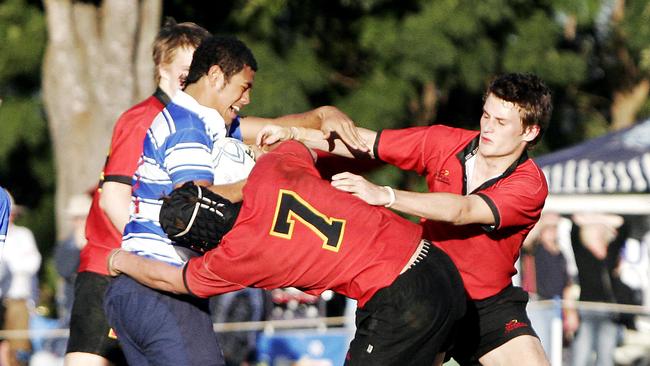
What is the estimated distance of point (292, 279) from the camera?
4.92 meters

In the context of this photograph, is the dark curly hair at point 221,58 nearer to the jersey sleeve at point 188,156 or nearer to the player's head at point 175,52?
the jersey sleeve at point 188,156

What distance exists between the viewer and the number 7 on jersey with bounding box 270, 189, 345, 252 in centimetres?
477

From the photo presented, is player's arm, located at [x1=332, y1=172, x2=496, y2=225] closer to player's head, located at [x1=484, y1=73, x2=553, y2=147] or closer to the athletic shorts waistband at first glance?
the athletic shorts waistband

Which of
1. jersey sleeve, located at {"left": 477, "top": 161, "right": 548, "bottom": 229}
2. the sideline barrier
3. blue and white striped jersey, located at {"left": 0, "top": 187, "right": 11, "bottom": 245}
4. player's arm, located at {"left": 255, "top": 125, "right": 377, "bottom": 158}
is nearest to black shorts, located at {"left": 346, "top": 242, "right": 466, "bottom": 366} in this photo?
jersey sleeve, located at {"left": 477, "top": 161, "right": 548, "bottom": 229}

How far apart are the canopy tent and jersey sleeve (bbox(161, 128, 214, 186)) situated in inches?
273

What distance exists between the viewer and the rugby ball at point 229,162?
5234mm

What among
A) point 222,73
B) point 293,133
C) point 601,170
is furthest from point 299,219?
point 601,170

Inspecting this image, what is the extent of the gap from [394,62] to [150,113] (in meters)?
10.6

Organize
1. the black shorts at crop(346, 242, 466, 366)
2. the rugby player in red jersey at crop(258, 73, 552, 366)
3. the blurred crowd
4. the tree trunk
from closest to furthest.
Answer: the black shorts at crop(346, 242, 466, 366) → the rugby player in red jersey at crop(258, 73, 552, 366) → the blurred crowd → the tree trunk

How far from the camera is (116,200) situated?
19.3 ft

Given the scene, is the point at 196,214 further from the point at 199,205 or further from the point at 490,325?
the point at 490,325

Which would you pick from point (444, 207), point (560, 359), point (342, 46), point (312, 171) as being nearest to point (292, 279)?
point (312, 171)

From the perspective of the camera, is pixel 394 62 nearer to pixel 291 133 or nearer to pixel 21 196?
pixel 21 196

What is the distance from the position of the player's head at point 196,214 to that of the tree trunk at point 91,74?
28.5 feet
